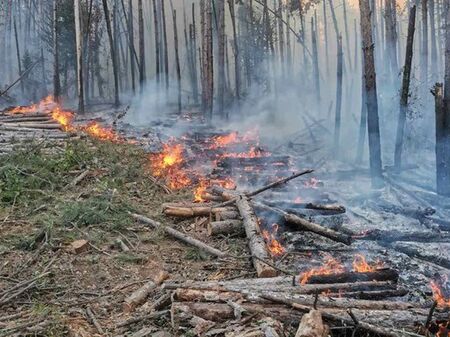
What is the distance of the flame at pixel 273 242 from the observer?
21.1ft

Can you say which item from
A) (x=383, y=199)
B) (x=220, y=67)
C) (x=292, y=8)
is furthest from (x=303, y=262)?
(x=292, y=8)

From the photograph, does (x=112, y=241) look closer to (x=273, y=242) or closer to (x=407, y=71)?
(x=273, y=242)

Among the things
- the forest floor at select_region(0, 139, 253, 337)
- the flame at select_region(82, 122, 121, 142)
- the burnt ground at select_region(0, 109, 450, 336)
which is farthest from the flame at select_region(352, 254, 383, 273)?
the flame at select_region(82, 122, 121, 142)

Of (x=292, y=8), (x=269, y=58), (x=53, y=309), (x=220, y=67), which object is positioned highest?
(x=292, y=8)

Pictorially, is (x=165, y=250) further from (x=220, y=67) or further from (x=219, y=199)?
(x=220, y=67)

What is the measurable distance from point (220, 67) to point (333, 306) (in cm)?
1817

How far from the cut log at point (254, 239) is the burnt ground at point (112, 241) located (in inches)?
8.2

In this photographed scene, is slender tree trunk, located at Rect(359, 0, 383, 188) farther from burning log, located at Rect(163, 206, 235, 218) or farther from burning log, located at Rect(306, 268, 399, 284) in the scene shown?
burning log, located at Rect(306, 268, 399, 284)

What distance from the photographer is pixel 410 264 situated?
20.0 feet

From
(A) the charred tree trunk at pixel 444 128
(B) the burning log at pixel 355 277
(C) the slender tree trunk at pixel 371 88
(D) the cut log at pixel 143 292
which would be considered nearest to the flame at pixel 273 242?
(B) the burning log at pixel 355 277

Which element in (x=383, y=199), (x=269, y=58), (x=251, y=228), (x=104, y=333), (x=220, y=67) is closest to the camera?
(x=104, y=333)

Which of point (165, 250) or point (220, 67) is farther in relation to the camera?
point (220, 67)

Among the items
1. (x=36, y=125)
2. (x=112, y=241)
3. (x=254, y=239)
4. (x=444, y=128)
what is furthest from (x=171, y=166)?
(x=444, y=128)

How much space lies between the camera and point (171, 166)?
37.5 ft
